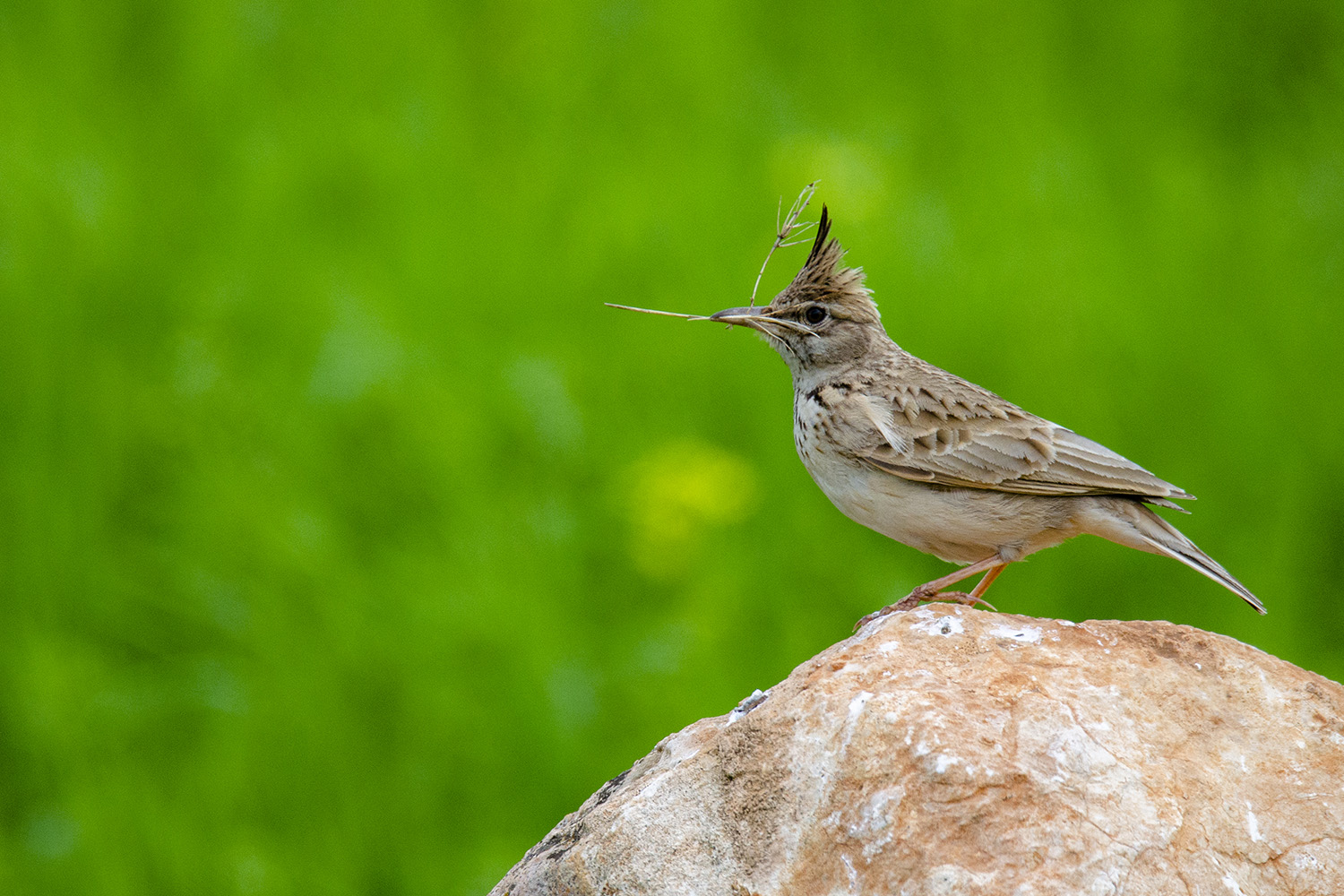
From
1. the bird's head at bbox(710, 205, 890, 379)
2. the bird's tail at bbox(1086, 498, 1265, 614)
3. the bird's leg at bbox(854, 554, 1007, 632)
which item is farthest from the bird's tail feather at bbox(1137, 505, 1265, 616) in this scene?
the bird's head at bbox(710, 205, 890, 379)

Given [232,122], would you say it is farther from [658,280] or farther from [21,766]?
[21,766]

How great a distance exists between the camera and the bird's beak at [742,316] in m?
5.45

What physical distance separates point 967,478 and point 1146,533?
2.00 ft

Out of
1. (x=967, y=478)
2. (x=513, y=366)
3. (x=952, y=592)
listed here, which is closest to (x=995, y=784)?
(x=952, y=592)

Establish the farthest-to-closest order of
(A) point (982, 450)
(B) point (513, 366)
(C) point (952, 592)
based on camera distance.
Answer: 1. (B) point (513, 366)
2. (A) point (982, 450)
3. (C) point (952, 592)

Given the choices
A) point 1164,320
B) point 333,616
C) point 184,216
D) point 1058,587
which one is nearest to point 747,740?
point 333,616

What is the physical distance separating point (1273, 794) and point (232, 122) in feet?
25.5

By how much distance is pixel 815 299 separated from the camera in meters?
5.60

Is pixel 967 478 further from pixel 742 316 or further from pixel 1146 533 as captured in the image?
pixel 742 316

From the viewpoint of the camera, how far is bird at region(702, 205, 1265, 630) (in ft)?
16.0

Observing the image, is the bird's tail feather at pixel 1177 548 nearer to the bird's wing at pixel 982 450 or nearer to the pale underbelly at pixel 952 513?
the bird's wing at pixel 982 450

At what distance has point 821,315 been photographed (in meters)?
5.61

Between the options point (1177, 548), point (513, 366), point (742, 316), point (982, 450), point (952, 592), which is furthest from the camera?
point (513, 366)

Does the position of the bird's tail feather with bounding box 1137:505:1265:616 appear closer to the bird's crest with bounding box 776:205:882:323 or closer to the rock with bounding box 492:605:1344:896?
the rock with bounding box 492:605:1344:896
